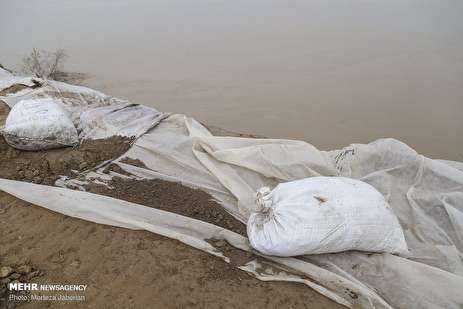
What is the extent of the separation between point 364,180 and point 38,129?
2.24 metres

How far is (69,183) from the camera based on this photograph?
2.21 meters

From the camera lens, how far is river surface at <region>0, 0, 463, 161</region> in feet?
12.3

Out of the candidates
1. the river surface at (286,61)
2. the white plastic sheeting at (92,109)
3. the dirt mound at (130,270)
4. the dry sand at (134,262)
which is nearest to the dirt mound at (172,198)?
the dry sand at (134,262)

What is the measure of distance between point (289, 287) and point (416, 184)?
1.03 m

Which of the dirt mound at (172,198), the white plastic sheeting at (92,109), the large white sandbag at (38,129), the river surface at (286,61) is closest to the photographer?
the dirt mound at (172,198)

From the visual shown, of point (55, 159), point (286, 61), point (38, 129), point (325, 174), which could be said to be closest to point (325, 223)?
point (325, 174)

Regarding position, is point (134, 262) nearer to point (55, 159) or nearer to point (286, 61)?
point (55, 159)

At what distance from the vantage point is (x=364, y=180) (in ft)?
6.97

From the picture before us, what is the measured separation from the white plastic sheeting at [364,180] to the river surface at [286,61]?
127 cm

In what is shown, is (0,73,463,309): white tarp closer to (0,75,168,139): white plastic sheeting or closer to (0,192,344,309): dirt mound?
(0,192,344,309): dirt mound

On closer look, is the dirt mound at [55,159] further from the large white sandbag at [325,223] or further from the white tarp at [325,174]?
the large white sandbag at [325,223]

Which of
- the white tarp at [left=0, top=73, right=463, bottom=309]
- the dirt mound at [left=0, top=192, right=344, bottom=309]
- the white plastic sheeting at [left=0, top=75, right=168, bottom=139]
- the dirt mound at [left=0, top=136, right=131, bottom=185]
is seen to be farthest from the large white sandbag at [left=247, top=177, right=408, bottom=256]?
the white plastic sheeting at [left=0, top=75, right=168, bottom=139]

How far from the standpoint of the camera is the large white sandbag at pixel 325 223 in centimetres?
159

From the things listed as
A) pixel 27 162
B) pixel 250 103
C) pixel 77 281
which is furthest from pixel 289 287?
pixel 250 103
